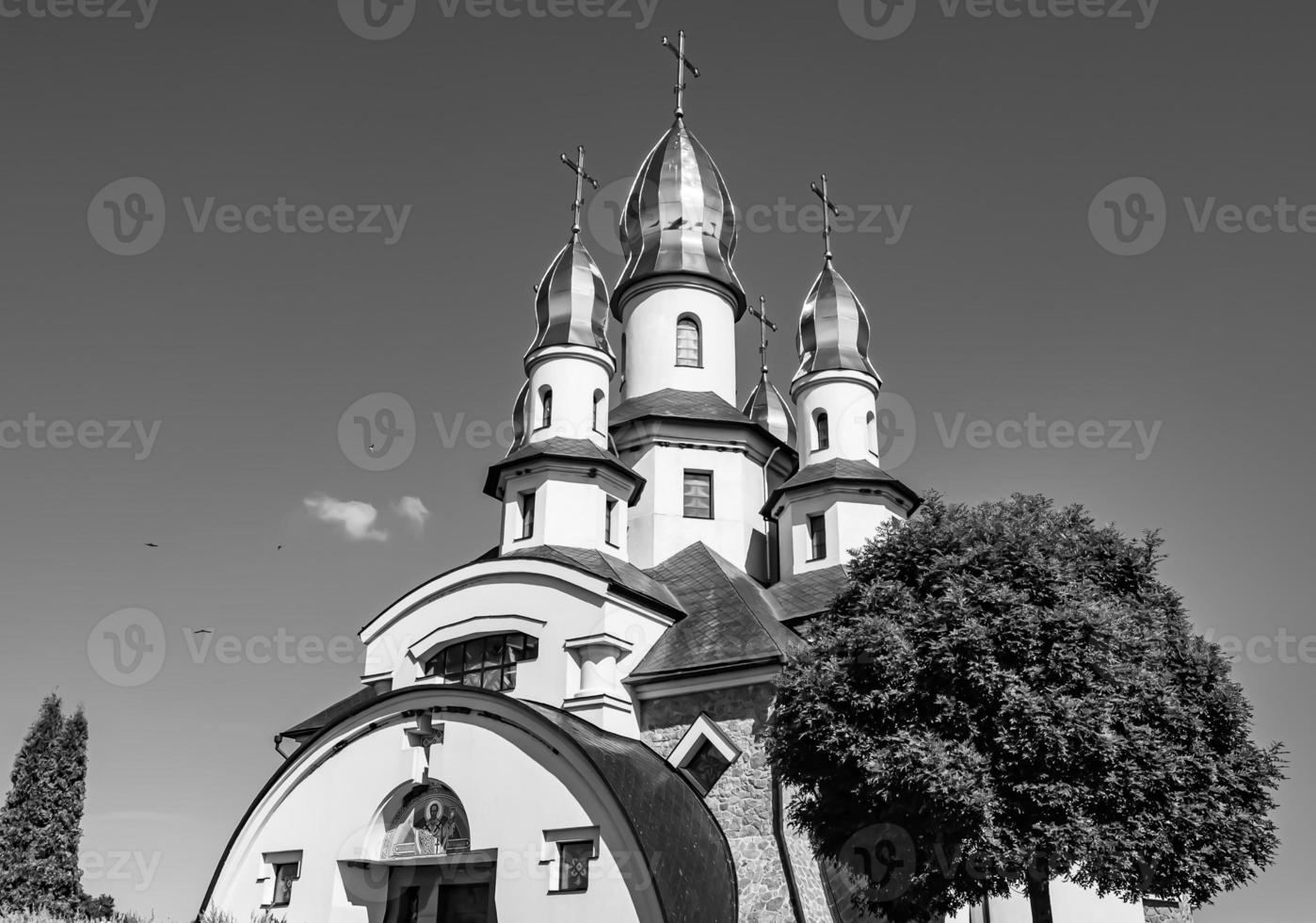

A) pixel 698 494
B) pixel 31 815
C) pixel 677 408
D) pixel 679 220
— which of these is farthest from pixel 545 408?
pixel 31 815

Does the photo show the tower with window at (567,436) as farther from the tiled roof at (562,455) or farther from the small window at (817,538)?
the small window at (817,538)

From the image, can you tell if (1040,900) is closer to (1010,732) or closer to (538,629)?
(1010,732)

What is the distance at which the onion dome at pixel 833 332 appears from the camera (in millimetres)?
27438

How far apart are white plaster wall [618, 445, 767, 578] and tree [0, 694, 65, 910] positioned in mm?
15594

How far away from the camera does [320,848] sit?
761 inches

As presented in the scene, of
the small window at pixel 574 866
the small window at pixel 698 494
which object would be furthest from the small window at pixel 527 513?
the small window at pixel 574 866

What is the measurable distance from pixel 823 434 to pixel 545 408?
21.8ft

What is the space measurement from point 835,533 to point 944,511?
8455mm

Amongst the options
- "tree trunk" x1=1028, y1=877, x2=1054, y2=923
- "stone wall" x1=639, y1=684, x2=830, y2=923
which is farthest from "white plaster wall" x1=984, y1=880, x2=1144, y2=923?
"tree trunk" x1=1028, y1=877, x2=1054, y2=923

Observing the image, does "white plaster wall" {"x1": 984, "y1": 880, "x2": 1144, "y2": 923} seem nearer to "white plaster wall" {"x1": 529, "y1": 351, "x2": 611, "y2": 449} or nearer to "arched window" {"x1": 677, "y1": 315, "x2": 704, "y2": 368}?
"white plaster wall" {"x1": 529, "y1": 351, "x2": 611, "y2": 449}

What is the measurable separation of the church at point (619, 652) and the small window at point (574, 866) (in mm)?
35

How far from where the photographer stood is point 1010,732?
46.9ft

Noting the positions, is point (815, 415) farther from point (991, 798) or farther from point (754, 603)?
point (991, 798)

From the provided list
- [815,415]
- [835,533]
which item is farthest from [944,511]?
[815,415]
